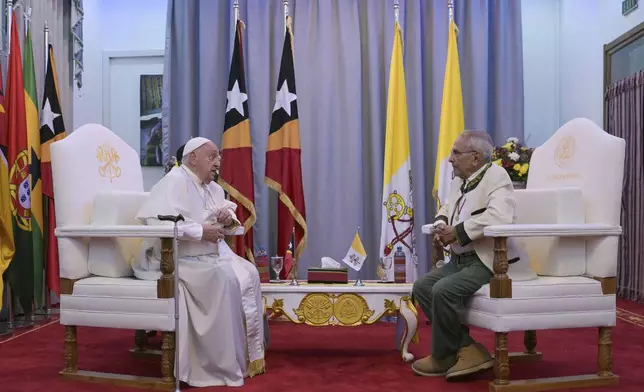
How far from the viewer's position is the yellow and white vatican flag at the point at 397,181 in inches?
231

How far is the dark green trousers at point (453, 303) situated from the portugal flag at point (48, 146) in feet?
11.3

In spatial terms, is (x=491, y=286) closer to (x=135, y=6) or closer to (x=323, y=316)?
(x=323, y=316)

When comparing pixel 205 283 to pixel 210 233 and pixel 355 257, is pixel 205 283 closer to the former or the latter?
pixel 210 233

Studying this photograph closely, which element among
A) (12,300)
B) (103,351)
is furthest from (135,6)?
(103,351)

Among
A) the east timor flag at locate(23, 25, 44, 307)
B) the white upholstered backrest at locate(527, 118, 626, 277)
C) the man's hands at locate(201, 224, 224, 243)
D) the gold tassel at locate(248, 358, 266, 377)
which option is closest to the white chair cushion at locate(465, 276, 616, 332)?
the white upholstered backrest at locate(527, 118, 626, 277)

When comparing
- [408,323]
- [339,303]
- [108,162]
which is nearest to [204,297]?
[339,303]

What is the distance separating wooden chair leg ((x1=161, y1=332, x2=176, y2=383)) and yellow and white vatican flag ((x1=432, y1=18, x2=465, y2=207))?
10.9 ft

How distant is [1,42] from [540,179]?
4.27 metres

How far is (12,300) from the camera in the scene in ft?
17.9

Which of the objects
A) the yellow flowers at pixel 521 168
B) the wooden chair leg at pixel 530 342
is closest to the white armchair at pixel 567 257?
the wooden chair leg at pixel 530 342

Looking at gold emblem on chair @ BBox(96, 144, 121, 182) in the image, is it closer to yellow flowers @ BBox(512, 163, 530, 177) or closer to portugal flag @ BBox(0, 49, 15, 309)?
portugal flag @ BBox(0, 49, 15, 309)

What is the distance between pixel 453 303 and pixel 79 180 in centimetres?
211

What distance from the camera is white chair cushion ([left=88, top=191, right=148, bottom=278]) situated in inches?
144

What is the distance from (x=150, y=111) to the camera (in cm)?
721
